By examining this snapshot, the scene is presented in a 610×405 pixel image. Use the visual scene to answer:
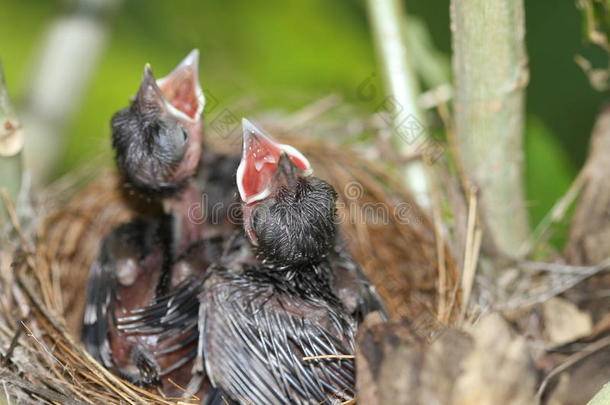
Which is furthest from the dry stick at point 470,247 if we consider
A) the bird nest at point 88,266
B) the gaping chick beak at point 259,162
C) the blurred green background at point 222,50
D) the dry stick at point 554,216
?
the blurred green background at point 222,50

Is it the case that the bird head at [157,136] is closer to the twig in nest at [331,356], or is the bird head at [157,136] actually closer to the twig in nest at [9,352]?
the twig in nest at [9,352]

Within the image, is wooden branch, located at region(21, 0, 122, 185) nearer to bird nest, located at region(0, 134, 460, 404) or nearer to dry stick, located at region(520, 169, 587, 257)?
bird nest, located at region(0, 134, 460, 404)

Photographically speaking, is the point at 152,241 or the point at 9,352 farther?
the point at 152,241

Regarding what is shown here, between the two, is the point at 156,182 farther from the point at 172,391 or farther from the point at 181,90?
the point at 172,391

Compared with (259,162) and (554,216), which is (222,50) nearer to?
(259,162)

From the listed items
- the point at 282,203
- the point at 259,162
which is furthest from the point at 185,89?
the point at 282,203

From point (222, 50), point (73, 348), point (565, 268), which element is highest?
point (222, 50)

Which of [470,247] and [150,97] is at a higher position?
[150,97]
